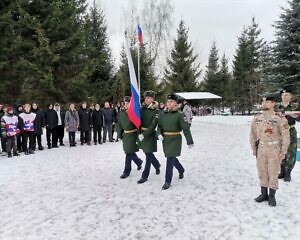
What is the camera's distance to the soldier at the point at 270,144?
6160mm

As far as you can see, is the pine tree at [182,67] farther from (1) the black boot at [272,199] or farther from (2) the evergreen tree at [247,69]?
(1) the black boot at [272,199]

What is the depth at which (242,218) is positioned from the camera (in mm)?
5773

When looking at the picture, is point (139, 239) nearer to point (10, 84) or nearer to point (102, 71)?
point (10, 84)

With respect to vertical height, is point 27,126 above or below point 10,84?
below

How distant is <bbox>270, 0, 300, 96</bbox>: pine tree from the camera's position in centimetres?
2539

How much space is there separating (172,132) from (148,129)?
0.63m

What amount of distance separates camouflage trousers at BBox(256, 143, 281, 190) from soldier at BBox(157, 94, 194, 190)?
1.66 metres

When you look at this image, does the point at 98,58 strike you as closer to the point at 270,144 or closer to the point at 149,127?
the point at 149,127

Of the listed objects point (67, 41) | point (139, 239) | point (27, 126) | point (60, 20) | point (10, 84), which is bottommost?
point (139, 239)

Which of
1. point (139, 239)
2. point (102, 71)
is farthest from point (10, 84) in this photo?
point (139, 239)

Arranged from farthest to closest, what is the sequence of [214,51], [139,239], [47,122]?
1. [214,51]
2. [47,122]
3. [139,239]

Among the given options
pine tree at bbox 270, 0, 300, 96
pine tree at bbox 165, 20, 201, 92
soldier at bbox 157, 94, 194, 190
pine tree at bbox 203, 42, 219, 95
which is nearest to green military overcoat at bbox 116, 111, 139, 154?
soldier at bbox 157, 94, 194, 190

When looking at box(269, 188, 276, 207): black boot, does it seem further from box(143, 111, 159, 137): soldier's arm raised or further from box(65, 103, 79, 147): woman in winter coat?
box(65, 103, 79, 147): woman in winter coat

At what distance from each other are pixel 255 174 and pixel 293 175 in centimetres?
88
